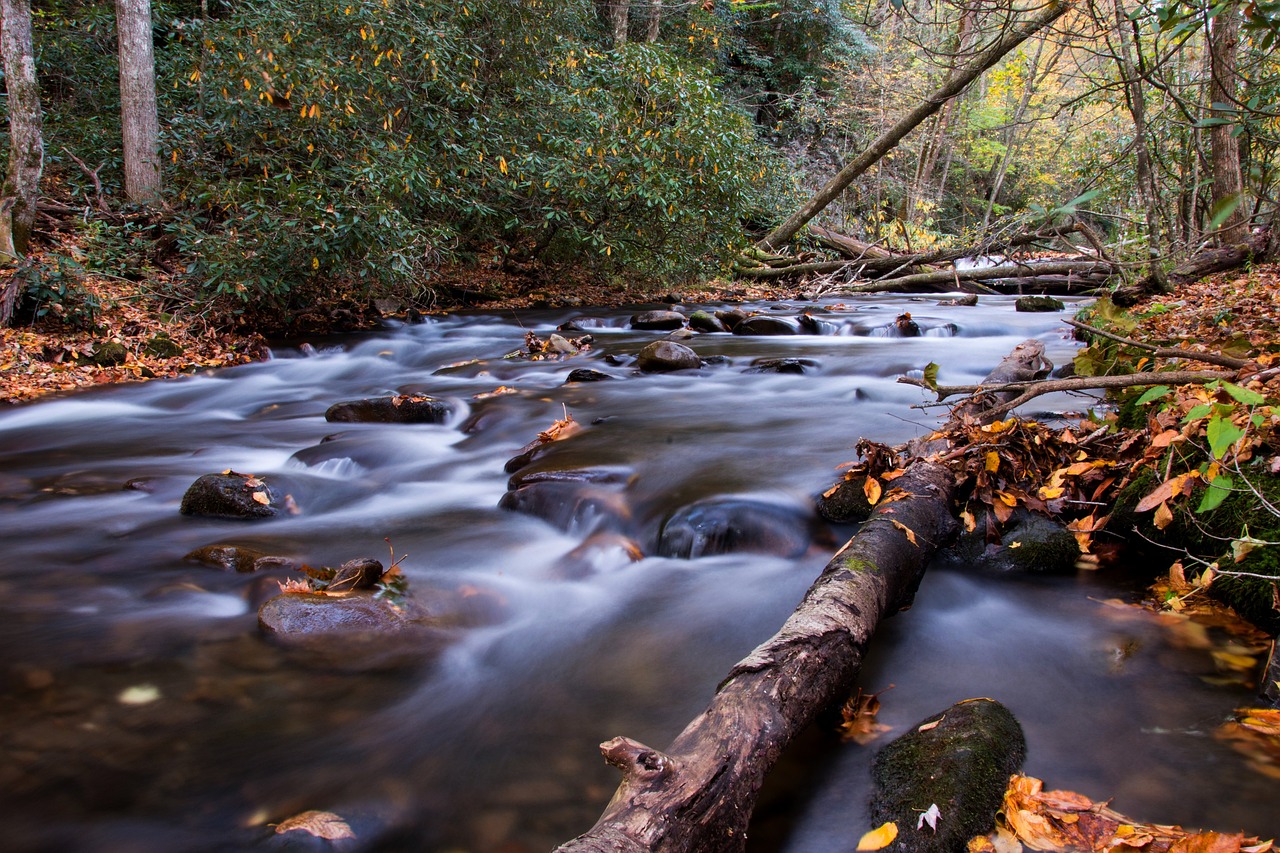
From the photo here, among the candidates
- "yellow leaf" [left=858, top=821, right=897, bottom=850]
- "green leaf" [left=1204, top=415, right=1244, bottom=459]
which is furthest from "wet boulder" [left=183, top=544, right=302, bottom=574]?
"green leaf" [left=1204, top=415, right=1244, bottom=459]

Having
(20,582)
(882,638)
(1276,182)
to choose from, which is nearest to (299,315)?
(20,582)

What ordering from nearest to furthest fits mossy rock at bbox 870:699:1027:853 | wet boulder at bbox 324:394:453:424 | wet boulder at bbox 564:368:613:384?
mossy rock at bbox 870:699:1027:853
wet boulder at bbox 324:394:453:424
wet boulder at bbox 564:368:613:384

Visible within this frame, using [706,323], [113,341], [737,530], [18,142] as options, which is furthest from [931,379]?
[18,142]

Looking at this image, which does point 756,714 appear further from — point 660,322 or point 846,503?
point 660,322

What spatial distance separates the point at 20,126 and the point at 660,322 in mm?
8220

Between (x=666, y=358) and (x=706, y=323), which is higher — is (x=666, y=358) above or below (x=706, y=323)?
below

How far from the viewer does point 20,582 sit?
357 cm

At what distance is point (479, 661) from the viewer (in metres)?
3.13

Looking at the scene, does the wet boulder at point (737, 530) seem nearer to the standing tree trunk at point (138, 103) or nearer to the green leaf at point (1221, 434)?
the green leaf at point (1221, 434)

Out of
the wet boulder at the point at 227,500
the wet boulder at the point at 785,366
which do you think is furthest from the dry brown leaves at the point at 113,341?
the wet boulder at the point at 785,366

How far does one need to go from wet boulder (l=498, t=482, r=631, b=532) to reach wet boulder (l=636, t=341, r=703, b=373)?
3.87 meters

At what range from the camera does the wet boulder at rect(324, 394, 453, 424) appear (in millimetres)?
6668

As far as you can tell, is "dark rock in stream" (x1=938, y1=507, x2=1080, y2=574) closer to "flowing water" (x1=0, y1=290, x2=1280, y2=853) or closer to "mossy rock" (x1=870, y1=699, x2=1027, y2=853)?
"flowing water" (x1=0, y1=290, x2=1280, y2=853)

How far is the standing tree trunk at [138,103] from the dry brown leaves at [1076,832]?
13195 mm
